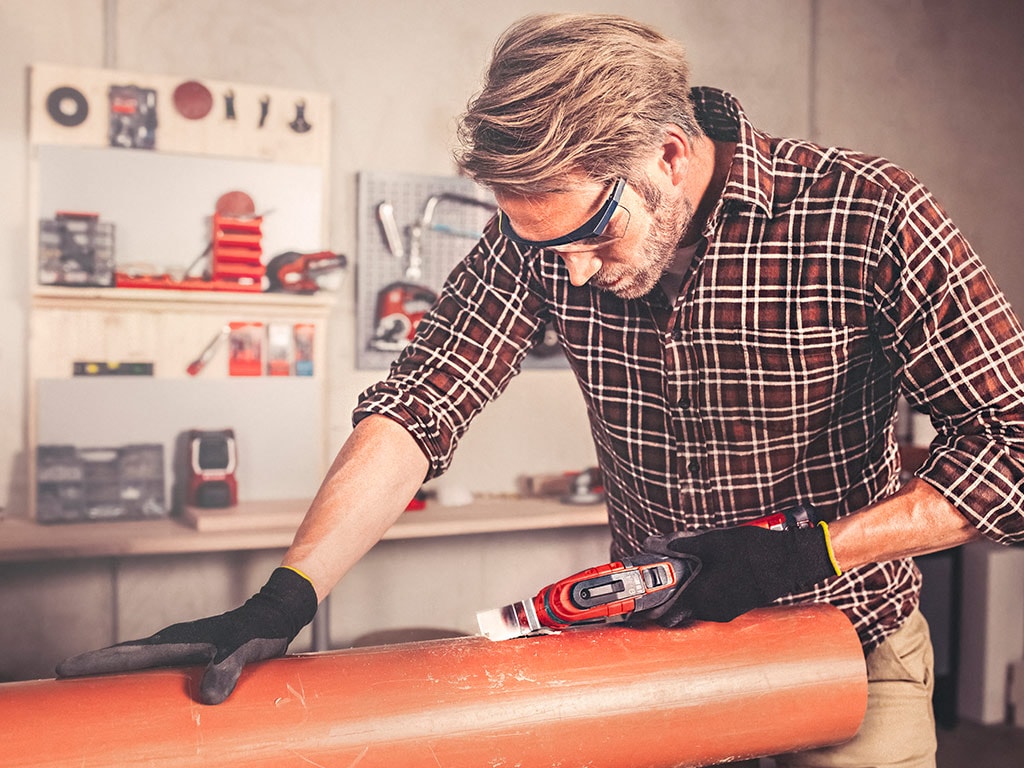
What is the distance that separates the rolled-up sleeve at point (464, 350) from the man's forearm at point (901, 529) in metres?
0.50

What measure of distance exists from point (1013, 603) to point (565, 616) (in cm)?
280

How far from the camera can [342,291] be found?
3.10m

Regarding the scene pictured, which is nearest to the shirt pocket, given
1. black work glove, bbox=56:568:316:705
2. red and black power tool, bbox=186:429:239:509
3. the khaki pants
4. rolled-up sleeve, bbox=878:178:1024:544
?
rolled-up sleeve, bbox=878:178:1024:544

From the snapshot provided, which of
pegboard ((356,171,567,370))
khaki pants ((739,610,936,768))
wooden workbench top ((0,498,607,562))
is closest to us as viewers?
khaki pants ((739,610,936,768))

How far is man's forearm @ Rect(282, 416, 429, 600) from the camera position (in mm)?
1171

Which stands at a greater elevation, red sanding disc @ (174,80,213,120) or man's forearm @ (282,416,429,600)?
red sanding disc @ (174,80,213,120)

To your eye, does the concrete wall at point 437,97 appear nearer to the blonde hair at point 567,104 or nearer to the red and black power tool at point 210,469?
the red and black power tool at point 210,469

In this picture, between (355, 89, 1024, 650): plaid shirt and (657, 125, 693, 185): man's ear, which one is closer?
(355, 89, 1024, 650): plaid shirt

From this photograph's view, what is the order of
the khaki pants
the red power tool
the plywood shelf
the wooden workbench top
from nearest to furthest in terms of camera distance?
the red power tool, the khaki pants, the wooden workbench top, the plywood shelf

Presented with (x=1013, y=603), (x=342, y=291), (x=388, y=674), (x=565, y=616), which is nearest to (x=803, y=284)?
(x=565, y=616)

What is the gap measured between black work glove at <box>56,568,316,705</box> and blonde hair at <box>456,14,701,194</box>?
1.79 ft

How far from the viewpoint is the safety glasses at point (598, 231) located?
1.18 meters

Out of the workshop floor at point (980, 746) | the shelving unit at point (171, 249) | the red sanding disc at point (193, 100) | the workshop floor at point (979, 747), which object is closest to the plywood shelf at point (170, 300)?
the shelving unit at point (171, 249)

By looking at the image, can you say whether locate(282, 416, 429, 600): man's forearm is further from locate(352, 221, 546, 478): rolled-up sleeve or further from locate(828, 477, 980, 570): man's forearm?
locate(828, 477, 980, 570): man's forearm
